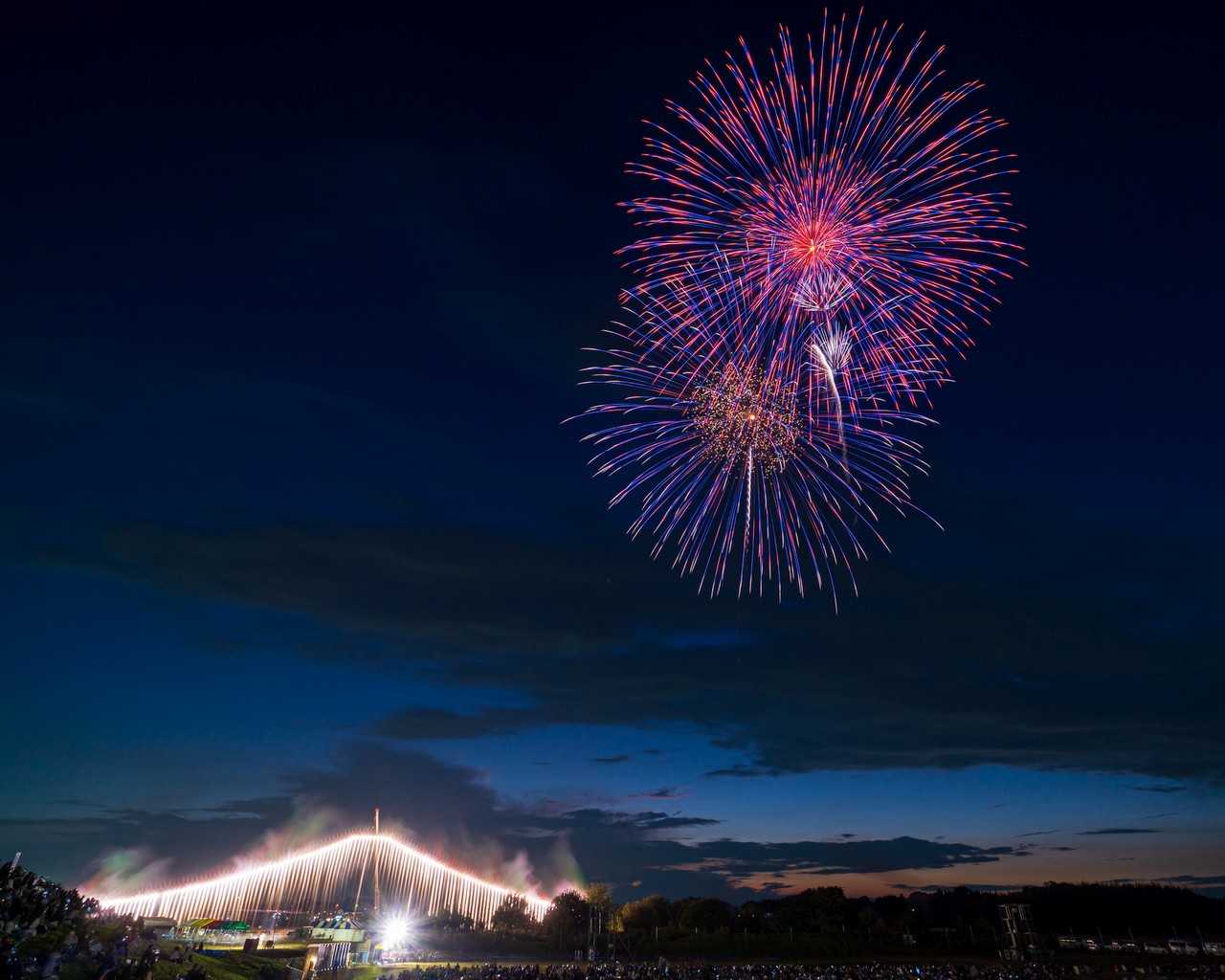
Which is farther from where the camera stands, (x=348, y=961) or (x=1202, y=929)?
(x=1202, y=929)

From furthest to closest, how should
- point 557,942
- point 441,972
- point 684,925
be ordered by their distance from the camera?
point 684,925
point 557,942
point 441,972

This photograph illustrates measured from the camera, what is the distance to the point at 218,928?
42.0 meters

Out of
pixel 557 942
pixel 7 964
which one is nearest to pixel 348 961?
pixel 7 964

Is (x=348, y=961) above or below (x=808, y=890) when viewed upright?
below

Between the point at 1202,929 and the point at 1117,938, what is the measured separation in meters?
16.1

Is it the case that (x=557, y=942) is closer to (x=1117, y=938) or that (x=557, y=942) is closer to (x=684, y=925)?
(x=684, y=925)

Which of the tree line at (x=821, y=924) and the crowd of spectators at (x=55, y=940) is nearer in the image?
the crowd of spectators at (x=55, y=940)

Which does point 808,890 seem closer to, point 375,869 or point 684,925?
point 684,925

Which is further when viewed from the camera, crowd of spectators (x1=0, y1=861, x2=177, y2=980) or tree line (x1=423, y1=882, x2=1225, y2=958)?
tree line (x1=423, y1=882, x2=1225, y2=958)

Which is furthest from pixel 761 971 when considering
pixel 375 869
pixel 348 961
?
pixel 375 869

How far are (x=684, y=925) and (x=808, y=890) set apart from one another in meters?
19.3

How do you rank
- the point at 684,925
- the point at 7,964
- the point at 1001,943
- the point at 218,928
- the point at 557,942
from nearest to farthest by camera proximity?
1. the point at 7,964
2. the point at 218,928
3. the point at 1001,943
4. the point at 557,942
5. the point at 684,925

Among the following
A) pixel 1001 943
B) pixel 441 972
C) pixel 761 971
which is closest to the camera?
pixel 441 972

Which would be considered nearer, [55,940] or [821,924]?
[55,940]
